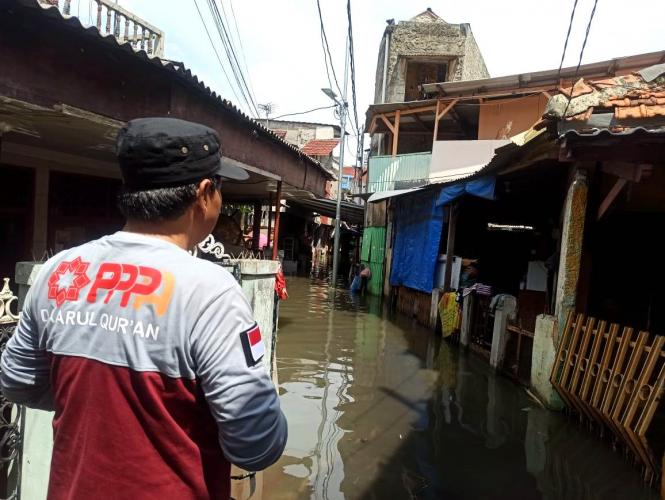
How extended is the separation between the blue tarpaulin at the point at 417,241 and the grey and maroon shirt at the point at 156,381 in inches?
376

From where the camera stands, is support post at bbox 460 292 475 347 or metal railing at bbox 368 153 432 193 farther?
metal railing at bbox 368 153 432 193

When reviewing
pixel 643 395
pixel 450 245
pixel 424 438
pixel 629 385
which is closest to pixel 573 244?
pixel 629 385

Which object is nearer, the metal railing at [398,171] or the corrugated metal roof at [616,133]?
the corrugated metal roof at [616,133]

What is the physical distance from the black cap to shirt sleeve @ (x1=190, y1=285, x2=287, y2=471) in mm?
351

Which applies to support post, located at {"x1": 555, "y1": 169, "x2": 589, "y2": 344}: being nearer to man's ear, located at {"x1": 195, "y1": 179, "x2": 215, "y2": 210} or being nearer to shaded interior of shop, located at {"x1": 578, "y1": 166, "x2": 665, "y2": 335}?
shaded interior of shop, located at {"x1": 578, "y1": 166, "x2": 665, "y2": 335}

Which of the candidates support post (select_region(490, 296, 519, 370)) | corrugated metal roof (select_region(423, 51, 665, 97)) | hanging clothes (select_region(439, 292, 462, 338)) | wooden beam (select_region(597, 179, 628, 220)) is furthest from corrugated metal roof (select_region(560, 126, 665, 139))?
corrugated metal roof (select_region(423, 51, 665, 97))

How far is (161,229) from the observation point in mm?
1325

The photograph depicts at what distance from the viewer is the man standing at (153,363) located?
1144 mm

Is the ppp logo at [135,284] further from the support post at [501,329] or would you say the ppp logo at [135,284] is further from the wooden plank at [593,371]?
the support post at [501,329]

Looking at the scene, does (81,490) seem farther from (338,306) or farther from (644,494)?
(338,306)

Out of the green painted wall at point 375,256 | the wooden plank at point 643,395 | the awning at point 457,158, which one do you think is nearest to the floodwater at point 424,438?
the wooden plank at point 643,395

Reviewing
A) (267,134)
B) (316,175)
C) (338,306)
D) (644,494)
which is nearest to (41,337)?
(644,494)

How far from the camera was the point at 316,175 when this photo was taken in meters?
11.9

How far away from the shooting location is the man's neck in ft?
4.33
